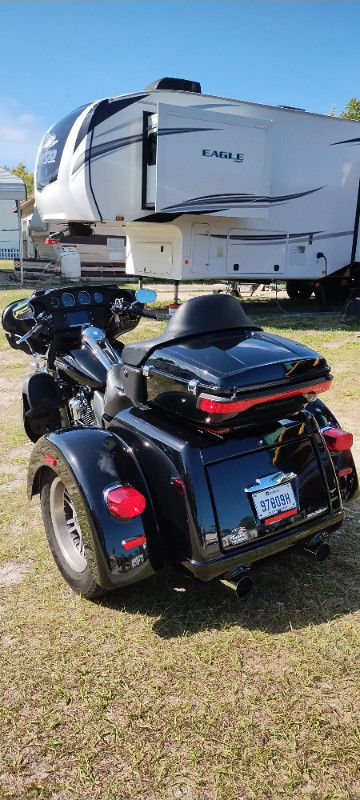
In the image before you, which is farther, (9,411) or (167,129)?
(167,129)

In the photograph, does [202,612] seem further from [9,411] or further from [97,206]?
[97,206]

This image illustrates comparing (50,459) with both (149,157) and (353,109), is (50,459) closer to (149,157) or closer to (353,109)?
(149,157)

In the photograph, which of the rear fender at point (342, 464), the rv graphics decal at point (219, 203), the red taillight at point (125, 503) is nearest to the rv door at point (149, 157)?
the rv graphics decal at point (219, 203)

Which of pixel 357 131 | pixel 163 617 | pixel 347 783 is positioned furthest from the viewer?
pixel 357 131

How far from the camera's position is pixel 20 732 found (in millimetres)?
2000

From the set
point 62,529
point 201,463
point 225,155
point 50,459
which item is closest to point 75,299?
point 50,459

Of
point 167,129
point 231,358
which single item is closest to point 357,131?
point 167,129

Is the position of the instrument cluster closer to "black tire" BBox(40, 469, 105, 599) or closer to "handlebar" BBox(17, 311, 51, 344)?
"handlebar" BBox(17, 311, 51, 344)

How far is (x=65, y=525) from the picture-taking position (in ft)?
9.87

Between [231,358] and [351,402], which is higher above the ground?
[231,358]

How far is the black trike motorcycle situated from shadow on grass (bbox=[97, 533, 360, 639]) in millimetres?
223

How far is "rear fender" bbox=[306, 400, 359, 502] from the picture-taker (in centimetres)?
302

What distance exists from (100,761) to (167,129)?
8973 mm

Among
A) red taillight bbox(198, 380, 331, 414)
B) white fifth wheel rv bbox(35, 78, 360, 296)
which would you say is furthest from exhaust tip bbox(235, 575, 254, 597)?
white fifth wheel rv bbox(35, 78, 360, 296)
